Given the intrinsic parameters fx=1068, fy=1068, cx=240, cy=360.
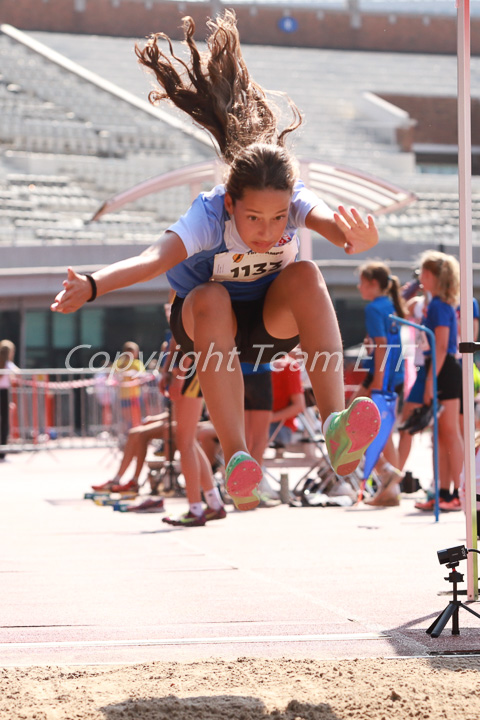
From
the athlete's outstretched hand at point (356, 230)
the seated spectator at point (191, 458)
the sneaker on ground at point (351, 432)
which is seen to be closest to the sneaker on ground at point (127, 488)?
the seated spectator at point (191, 458)

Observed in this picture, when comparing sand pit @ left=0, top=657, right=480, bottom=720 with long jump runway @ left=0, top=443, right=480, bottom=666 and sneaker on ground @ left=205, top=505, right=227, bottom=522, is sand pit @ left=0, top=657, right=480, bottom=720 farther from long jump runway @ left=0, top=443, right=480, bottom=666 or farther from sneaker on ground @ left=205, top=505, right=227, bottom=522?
sneaker on ground @ left=205, top=505, right=227, bottom=522

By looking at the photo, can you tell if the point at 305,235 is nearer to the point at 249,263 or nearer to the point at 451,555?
the point at 249,263

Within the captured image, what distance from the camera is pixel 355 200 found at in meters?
10.8

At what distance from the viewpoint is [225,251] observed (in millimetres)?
4168

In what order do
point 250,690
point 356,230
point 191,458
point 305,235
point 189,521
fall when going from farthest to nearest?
point 305,235
point 189,521
point 191,458
point 356,230
point 250,690

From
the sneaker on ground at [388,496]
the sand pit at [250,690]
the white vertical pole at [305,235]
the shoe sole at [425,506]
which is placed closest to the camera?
the sand pit at [250,690]

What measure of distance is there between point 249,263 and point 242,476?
0.91 m

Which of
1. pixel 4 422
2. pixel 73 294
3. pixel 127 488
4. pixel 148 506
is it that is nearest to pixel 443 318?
pixel 148 506

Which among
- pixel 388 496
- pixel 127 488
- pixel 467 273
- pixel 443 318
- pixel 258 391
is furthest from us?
pixel 127 488

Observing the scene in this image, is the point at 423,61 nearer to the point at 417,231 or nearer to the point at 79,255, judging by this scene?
the point at 417,231

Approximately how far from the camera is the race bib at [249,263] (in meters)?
4.18

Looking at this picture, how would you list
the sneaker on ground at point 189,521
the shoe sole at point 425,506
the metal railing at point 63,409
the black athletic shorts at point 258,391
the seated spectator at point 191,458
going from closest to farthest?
the seated spectator at point 191,458, the sneaker on ground at point 189,521, the shoe sole at point 425,506, the black athletic shorts at point 258,391, the metal railing at point 63,409

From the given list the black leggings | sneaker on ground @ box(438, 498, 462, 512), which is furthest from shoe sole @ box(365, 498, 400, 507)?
the black leggings

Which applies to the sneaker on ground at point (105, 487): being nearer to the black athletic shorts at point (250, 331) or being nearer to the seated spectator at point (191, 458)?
the seated spectator at point (191, 458)
